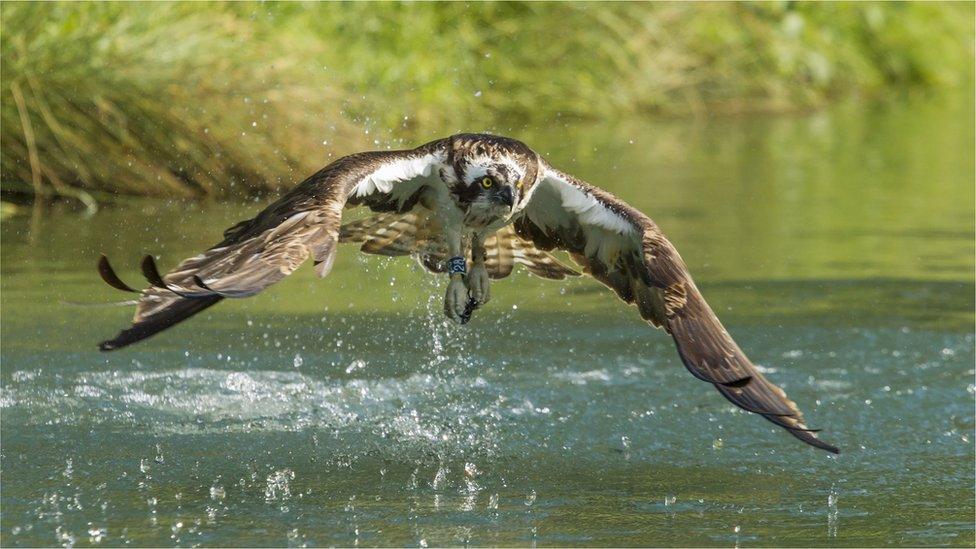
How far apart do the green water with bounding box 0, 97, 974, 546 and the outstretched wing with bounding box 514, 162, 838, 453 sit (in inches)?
22.7

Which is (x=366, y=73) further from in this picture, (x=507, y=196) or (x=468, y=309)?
(x=507, y=196)

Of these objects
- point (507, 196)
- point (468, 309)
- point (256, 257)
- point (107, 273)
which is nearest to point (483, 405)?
point (468, 309)

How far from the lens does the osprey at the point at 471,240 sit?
4.69 meters

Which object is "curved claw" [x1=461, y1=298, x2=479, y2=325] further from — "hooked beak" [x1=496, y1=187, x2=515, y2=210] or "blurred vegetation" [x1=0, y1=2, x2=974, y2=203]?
"blurred vegetation" [x1=0, y1=2, x2=974, y2=203]

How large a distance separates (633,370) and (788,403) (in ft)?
8.51

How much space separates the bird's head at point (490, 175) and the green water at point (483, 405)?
3.24 feet

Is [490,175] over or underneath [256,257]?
over

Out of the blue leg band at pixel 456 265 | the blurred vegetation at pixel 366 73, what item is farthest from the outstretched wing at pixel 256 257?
the blurred vegetation at pixel 366 73

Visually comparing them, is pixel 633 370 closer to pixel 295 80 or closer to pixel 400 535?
pixel 400 535

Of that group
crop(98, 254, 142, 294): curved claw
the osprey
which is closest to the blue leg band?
the osprey

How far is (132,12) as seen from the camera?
11641 mm

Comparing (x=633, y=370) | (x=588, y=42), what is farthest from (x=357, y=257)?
(x=588, y=42)

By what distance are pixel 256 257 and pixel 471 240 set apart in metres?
1.79

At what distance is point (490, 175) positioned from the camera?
589 centimetres
